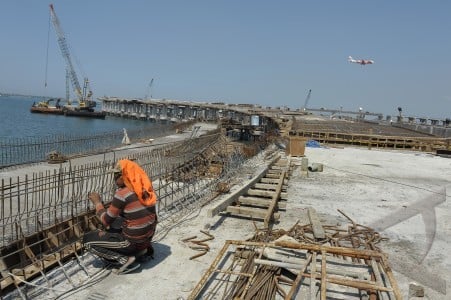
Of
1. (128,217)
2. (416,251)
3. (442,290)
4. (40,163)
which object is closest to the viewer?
(128,217)

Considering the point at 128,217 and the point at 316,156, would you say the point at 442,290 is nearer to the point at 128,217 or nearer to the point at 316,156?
the point at 128,217

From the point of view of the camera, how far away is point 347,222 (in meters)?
9.38

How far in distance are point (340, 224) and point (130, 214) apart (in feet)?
17.6

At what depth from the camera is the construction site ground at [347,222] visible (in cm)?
583

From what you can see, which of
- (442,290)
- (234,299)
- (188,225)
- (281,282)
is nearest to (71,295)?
(234,299)

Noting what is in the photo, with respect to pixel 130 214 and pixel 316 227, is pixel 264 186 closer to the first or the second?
pixel 316 227

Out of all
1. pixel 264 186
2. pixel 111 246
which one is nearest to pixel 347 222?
pixel 264 186

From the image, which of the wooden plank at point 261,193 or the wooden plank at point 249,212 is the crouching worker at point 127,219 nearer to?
the wooden plank at point 249,212

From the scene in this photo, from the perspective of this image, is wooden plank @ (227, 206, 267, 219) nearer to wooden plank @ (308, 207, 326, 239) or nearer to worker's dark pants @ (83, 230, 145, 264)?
wooden plank @ (308, 207, 326, 239)

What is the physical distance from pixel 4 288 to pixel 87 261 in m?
1.35

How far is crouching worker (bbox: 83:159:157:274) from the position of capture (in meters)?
5.54

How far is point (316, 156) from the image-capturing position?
20984 millimetres

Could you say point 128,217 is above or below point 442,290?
above

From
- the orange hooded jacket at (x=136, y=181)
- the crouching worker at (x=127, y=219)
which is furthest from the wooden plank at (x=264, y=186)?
the orange hooded jacket at (x=136, y=181)
